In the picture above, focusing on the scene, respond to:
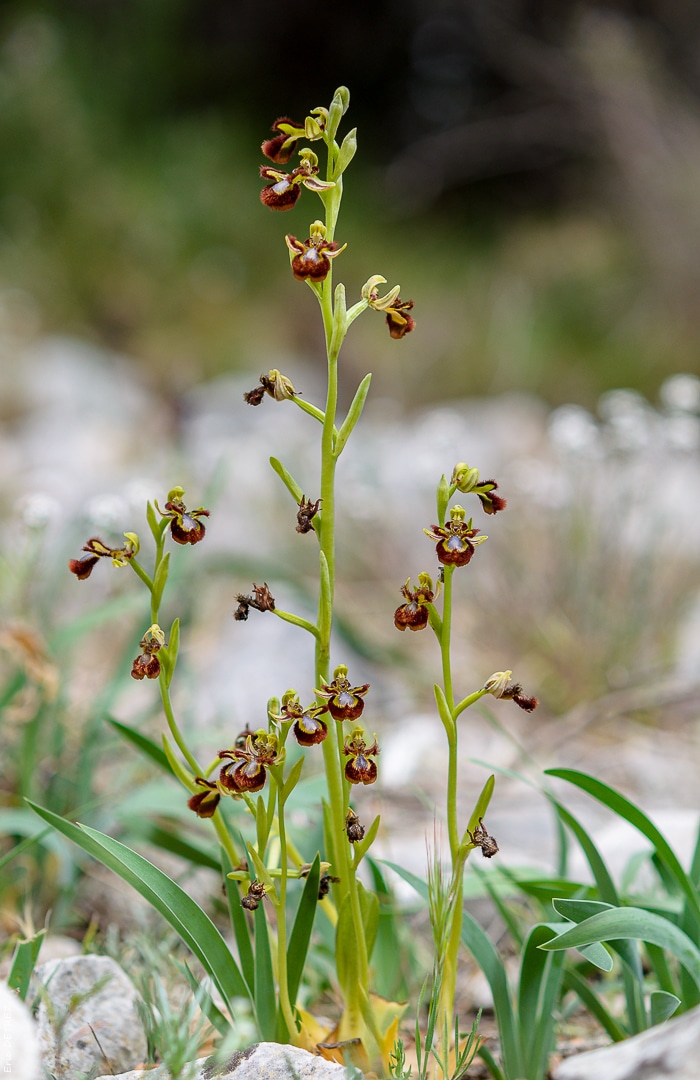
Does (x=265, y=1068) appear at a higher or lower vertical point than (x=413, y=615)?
lower

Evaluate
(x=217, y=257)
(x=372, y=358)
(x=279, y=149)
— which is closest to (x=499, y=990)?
(x=279, y=149)

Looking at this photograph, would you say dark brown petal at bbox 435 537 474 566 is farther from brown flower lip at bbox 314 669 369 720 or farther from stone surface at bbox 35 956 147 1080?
stone surface at bbox 35 956 147 1080

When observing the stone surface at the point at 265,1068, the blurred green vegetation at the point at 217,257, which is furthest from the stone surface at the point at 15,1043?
the blurred green vegetation at the point at 217,257

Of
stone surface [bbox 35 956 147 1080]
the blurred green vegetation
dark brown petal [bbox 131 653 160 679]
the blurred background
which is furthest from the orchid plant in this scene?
the blurred green vegetation

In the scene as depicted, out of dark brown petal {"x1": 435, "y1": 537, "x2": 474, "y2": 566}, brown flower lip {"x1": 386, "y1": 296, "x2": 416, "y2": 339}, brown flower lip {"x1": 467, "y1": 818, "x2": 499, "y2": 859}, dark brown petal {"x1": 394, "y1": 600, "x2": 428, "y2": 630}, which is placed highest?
brown flower lip {"x1": 386, "y1": 296, "x2": 416, "y2": 339}

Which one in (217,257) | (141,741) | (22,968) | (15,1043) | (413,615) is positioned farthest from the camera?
(217,257)

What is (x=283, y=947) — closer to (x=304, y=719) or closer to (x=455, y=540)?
(x=304, y=719)
